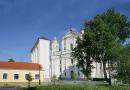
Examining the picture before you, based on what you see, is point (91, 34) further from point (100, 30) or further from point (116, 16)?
point (116, 16)

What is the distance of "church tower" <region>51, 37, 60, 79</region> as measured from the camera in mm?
88025

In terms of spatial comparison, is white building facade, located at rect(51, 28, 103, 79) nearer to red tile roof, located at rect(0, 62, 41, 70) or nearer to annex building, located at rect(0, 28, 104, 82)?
annex building, located at rect(0, 28, 104, 82)

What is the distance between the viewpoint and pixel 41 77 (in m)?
63.3

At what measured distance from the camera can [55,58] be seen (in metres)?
89.7

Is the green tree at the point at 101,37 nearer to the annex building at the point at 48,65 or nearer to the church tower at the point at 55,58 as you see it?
the annex building at the point at 48,65

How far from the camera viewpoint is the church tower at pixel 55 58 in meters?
88.0

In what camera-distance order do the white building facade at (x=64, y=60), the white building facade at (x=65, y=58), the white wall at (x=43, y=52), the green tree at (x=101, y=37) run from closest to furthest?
1. the green tree at (x=101, y=37)
2. the white wall at (x=43, y=52)
3. the white building facade at (x=64, y=60)
4. the white building facade at (x=65, y=58)

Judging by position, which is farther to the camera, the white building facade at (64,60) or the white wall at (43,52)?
the white building facade at (64,60)

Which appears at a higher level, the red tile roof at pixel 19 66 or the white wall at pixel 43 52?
the white wall at pixel 43 52

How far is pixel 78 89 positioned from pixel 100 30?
97.3 ft

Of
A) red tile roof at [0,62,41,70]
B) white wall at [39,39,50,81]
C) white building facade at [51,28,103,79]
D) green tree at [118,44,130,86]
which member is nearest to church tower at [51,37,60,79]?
white building facade at [51,28,103,79]

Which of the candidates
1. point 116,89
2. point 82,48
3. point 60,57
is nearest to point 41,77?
point 82,48

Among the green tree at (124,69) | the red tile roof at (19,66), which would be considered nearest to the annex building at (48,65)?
the red tile roof at (19,66)

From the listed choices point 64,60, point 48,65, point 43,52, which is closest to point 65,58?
point 64,60
